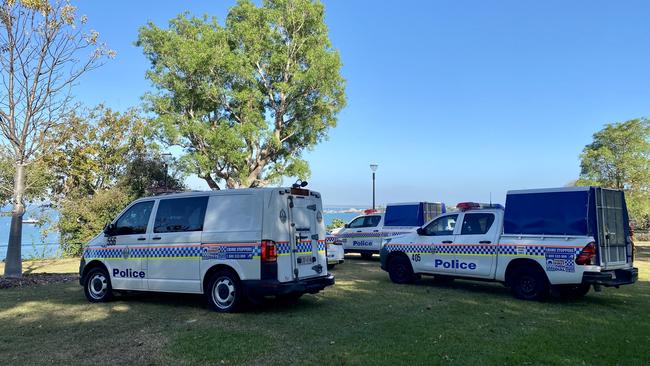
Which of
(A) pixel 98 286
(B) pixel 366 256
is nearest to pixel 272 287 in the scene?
(A) pixel 98 286

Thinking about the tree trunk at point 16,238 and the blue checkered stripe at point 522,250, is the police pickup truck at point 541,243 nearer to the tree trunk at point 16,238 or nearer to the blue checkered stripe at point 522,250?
the blue checkered stripe at point 522,250

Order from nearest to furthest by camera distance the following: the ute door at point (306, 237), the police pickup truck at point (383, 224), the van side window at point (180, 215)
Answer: the ute door at point (306, 237) → the van side window at point (180, 215) → the police pickup truck at point (383, 224)

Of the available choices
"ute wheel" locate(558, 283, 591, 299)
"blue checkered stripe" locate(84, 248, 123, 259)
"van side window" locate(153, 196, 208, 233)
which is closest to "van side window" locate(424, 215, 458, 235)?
"ute wheel" locate(558, 283, 591, 299)

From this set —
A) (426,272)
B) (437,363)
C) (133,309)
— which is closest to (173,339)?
(133,309)

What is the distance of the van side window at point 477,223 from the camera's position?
10.6m

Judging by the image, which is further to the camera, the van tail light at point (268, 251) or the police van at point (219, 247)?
the police van at point (219, 247)

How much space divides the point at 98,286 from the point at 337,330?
528cm

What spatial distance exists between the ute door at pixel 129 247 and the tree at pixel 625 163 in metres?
27.3

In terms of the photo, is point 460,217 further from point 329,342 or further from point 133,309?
point 133,309

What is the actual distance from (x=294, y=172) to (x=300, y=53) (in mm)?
6588

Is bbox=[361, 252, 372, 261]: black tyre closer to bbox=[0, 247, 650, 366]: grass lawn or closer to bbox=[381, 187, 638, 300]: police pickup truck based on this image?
bbox=[381, 187, 638, 300]: police pickup truck

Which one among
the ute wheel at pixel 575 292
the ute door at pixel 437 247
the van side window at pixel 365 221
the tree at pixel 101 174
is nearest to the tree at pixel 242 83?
the tree at pixel 101 174

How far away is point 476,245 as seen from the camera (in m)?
10.6

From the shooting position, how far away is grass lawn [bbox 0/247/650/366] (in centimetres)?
560
